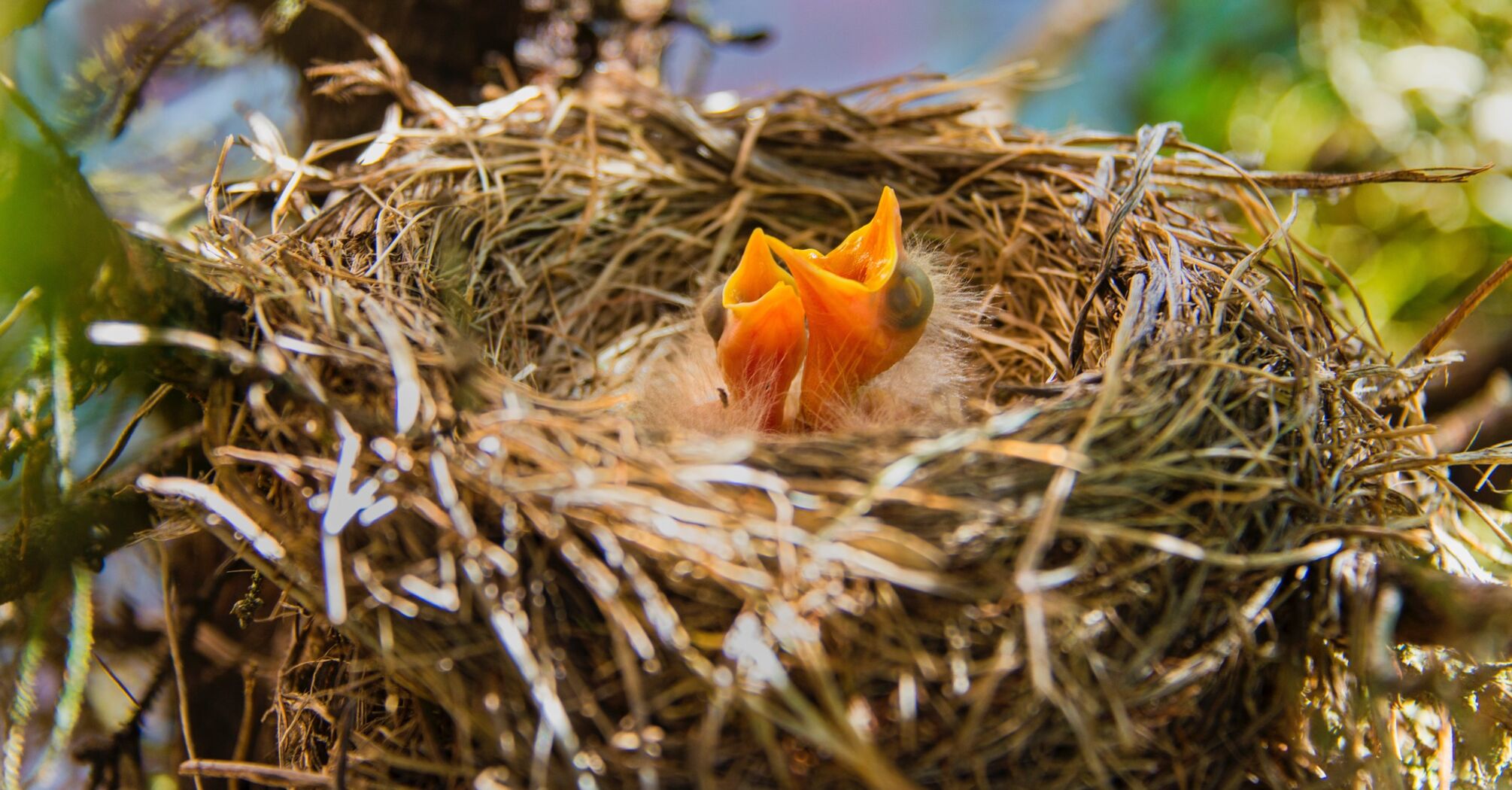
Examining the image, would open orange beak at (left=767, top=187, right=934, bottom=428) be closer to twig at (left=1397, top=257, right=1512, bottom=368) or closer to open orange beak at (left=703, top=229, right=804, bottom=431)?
open orange beak at (left=703, top=229, right=804, bottom=431)

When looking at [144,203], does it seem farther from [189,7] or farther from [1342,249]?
[1342,249]

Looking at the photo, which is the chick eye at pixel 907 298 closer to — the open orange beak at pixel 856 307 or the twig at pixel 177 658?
the open orange beak at pixel 856 307

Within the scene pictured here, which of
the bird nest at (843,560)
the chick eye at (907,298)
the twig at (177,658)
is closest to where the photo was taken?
the bird nest at (843,560)

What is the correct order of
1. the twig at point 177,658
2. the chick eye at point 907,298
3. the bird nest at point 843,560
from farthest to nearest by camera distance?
the chick eye at point 907,298, the twig at point 177,658, the bird nest at point 843,560

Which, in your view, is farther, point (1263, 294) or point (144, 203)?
point (144, 203)

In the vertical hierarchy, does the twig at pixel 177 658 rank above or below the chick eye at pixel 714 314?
below

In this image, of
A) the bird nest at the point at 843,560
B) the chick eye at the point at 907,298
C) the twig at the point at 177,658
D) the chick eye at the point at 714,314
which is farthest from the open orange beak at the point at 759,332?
the twig at the point at 177,658

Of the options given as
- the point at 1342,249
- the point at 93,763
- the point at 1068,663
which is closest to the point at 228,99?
the point at 93,763

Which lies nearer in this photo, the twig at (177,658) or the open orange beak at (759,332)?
the twig at (177,658)
